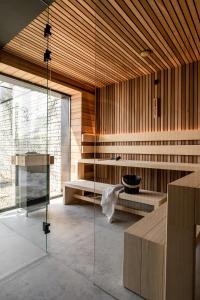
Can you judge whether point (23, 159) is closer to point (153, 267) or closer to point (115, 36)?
point (115, 36)

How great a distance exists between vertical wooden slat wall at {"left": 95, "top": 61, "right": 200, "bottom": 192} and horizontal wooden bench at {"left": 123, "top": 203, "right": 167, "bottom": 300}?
2.20m

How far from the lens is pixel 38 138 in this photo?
290cm

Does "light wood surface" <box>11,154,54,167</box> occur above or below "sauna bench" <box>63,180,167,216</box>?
above

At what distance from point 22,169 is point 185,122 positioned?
286 cm

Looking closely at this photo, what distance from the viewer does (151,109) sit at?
3977 mm

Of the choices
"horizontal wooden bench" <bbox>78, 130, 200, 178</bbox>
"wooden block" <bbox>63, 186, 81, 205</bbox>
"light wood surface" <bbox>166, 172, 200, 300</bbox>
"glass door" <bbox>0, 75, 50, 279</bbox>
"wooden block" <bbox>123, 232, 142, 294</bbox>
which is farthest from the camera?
"wooden block" <bbox>63, 186, 81, 205</bbox>

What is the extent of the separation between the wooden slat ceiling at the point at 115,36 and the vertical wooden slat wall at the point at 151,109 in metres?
0.27

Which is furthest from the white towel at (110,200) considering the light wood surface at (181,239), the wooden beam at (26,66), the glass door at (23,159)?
the wooden beam at (26,66)

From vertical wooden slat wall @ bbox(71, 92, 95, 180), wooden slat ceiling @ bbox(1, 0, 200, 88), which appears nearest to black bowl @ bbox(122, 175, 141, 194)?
vertical wooden slat wall @ bbox(71, 92, 95, 180)

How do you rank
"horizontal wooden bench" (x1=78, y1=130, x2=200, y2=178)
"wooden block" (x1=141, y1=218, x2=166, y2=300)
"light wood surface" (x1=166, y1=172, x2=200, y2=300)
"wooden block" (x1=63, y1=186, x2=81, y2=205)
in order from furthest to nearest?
1. "wooden block" (x1=63, y1=186, x2=81, y2=205)
2. "horizontal wooden bench" (x1=78, y1=130, x2=200, y2=178)
3. "wooden block" (x1=141, y1=218, x2=166, y2=300)
4. "light wood surface" (x1=166, y1=172, x2=200, y2=300)

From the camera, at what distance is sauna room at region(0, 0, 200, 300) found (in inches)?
61.3

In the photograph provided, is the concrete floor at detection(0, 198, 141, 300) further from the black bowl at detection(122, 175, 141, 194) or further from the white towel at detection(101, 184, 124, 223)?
the black bowl at detection(122, 175, 141, 194)

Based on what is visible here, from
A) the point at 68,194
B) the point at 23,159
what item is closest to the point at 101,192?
the point at 68,194

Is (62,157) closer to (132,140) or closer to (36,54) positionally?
(132,140)
